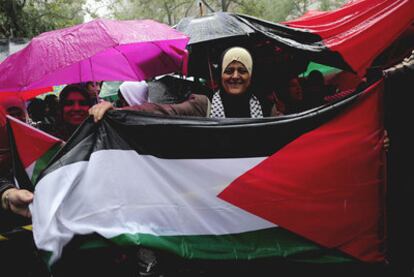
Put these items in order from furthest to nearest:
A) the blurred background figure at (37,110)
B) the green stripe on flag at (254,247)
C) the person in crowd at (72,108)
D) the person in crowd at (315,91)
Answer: the blurred background figure at (37,110) → the person in crowd at (315,91) → the person in crowd at (72,108) → the green stripe on flag at (254,247)

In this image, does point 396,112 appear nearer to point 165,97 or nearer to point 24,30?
point 165,97

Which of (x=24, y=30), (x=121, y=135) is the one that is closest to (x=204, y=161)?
(x=121, y=135)

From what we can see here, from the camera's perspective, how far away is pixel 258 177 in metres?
2.69

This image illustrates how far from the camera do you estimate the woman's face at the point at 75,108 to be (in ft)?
11.8

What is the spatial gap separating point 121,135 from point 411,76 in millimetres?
2004

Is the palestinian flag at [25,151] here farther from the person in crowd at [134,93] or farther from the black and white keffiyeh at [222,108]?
the person in crowd at [134,93]

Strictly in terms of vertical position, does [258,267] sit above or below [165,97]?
below

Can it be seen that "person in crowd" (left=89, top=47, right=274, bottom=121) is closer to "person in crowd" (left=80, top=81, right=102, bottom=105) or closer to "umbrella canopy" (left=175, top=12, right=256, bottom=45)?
"umbrella canopy" (left=175, top=12, right=256, bottom=45)

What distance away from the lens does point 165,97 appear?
4520mm

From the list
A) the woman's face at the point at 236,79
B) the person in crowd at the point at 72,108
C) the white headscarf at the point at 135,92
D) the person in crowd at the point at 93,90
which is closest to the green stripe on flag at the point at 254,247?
the woman's face at the point at 236,79

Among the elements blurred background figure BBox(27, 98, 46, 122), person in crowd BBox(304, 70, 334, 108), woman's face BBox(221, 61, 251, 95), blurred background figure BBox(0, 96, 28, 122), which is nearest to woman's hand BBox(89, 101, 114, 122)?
woman's face BBox(221, 61, 251, 95)

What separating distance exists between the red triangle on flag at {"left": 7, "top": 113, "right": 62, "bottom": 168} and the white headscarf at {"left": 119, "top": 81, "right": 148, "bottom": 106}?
2106mm

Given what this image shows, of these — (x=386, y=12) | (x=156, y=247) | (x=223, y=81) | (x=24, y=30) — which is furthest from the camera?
(x=24, y=30)

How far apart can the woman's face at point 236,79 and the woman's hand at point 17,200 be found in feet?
5.90
